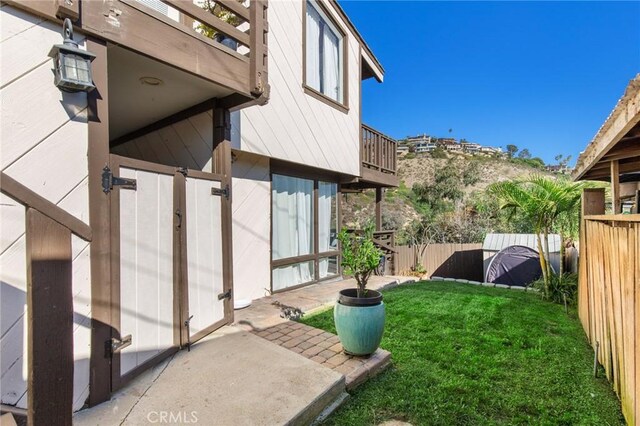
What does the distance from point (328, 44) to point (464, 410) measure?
674 cm

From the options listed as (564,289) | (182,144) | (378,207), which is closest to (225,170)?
(182,144)

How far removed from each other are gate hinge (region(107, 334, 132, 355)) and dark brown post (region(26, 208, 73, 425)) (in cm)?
127

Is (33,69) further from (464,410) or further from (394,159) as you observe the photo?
(394,159)

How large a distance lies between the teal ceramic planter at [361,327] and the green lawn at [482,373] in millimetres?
299

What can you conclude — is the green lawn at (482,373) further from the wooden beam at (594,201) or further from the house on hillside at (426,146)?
the house on hillside at (426,146)

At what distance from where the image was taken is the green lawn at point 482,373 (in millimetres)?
2445

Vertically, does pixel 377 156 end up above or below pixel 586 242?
above

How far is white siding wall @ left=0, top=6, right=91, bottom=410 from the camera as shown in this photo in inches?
74.0

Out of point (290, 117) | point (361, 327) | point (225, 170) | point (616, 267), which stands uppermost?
point (290, 117)

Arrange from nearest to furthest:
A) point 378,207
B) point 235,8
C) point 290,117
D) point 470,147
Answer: point 235,8 → point 290,117 → point 378,207 → point 470,147

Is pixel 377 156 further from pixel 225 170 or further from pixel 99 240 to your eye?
pixel 99 240

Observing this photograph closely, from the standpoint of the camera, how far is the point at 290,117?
Result: 554 cm

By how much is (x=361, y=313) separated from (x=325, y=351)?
0.64 metres

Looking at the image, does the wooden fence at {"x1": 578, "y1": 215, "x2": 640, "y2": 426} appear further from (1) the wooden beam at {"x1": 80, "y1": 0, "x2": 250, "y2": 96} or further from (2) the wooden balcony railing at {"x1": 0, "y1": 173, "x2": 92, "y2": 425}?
(1) the wooden beam at {"x1": 80, "y1": 0, "x2": 250, "y2": 96}
